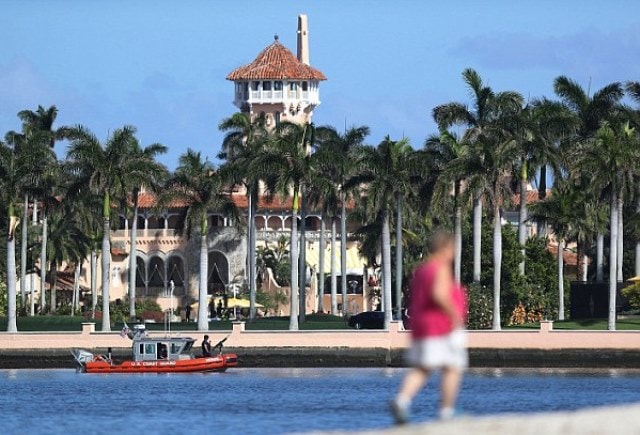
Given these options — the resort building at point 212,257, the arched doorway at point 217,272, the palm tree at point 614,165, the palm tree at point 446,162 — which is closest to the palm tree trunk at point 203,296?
the palm tree at point 446,162

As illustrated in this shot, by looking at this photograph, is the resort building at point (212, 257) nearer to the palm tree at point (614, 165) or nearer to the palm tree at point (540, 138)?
the palm tree at point (540, 138)

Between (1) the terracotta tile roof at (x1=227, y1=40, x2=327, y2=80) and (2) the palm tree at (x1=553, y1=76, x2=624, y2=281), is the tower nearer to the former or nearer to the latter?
(1) the terracotta tile roof at (x1=227, y1=40, x2=327, y2=80)

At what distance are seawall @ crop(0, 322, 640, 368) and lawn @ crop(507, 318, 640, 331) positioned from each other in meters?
4.28

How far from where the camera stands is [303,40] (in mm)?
172500

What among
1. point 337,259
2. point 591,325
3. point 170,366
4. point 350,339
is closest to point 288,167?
point 350,339

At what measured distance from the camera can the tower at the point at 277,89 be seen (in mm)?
154625

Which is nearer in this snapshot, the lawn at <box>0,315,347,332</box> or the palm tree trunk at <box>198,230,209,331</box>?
the palm tree trunk at <box>198,230,209,331</box>

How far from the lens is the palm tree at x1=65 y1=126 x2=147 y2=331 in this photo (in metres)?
86.9

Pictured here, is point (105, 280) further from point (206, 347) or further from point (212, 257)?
point (212, 257)

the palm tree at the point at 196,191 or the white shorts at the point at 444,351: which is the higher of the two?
the palm tree at the point at 196,191

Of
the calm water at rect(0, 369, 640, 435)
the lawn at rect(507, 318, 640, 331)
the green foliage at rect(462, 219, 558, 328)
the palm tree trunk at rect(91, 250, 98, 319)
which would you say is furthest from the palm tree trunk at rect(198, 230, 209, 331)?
the palm tree trunk at rect(91, 250, 98, 319)

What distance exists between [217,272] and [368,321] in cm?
5274

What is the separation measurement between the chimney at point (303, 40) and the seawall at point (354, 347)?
90.6 m

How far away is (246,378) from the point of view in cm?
7356
